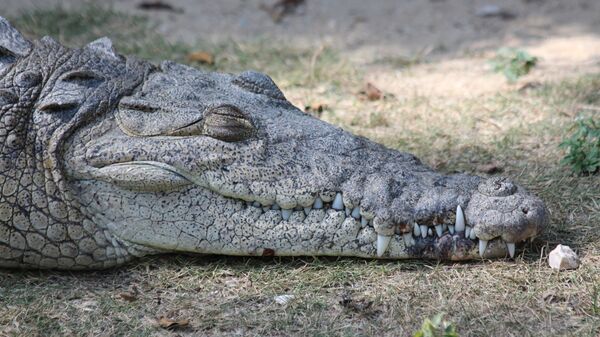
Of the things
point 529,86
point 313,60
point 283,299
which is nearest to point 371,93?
point 313,60

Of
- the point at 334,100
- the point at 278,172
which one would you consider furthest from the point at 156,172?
the point at 334,100

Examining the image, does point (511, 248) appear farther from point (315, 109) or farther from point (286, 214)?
point (315, 109)

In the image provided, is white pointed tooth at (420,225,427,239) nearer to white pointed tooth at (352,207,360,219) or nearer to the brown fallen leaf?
white pointed tooth at (352,207,360,219)

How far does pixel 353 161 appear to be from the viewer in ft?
12.2

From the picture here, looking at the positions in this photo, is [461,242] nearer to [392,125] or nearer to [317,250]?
[317,250]

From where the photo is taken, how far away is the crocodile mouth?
11.8ft

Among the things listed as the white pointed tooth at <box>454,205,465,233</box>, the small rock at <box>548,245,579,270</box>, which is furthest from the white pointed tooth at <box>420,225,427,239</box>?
the small rock at <box>548,245,579,270</box>

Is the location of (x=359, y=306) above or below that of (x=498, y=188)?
below

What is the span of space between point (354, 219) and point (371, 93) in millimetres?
2436

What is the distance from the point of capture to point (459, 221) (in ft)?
11.6

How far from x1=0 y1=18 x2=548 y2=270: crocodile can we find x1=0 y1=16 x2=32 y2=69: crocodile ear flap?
2 centimetres

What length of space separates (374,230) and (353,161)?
32 centimetres

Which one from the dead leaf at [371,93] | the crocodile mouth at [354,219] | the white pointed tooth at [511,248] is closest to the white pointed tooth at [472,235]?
the crocodile mouth at [354,219]

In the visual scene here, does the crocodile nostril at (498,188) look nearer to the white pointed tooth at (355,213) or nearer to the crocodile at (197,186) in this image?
the crocodile at (197,186)
